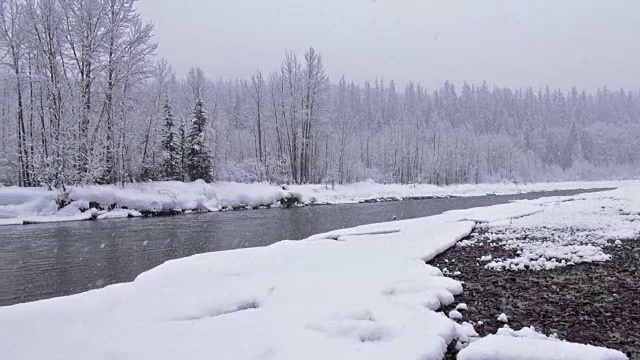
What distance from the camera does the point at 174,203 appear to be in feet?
91.7

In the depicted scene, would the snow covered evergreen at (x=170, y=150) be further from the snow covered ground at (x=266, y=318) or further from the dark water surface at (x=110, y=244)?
the snow covered ground at (x=266, y=318)

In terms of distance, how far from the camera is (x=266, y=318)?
5.89m

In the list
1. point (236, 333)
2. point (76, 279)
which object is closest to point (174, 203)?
point (76, 279)

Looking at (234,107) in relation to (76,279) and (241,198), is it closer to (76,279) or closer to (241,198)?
(241,198)

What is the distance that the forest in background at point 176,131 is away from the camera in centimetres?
2694

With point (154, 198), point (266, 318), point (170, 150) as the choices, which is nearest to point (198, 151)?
point (170, 150)

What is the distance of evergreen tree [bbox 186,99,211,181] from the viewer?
118ft

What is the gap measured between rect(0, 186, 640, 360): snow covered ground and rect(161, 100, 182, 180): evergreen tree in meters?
27.6

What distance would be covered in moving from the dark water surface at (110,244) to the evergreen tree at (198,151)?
1212 cm

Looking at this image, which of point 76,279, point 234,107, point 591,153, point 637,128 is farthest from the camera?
point 637,128

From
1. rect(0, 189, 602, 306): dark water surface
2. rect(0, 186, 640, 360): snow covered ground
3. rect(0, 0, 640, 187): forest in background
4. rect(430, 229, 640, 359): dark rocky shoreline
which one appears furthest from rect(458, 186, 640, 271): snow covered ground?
rect(0, 0, 640, 187): forest in background

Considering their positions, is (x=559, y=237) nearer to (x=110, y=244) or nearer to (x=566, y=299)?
(x=566, y=299)

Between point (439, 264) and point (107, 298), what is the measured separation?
23.6 feet

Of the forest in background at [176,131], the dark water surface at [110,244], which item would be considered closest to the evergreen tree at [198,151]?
the forest in background at [176,131]
